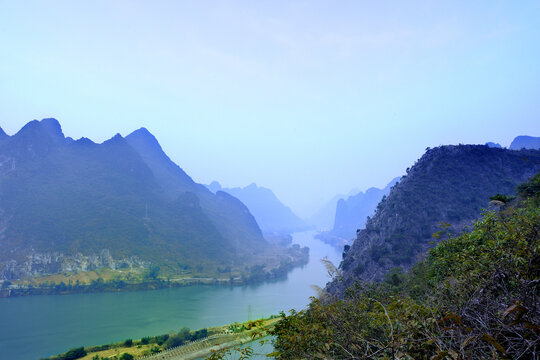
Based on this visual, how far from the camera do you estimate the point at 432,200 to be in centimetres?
3862

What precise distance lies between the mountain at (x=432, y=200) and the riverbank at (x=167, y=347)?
13.2 meters

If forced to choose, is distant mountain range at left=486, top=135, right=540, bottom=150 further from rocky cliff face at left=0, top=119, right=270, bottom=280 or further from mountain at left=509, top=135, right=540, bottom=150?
rocky cliff face at left=0, top=119, right=270, bottom=280

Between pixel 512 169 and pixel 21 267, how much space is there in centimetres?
9122

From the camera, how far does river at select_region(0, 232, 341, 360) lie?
31.0 metres

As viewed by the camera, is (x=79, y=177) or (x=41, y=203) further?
(x=79, y=177)

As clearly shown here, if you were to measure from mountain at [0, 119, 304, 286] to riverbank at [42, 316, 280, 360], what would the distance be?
124 feet

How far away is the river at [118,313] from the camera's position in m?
31.0

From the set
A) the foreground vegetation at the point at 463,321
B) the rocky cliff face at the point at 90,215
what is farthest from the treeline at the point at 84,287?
the foreground vegetation at the point at 463,321

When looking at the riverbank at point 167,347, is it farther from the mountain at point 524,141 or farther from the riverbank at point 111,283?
the mountain at point 524,141

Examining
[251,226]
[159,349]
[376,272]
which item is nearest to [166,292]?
[159,349]

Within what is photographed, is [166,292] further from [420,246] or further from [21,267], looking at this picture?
[420,246]

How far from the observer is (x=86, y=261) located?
2435 inches

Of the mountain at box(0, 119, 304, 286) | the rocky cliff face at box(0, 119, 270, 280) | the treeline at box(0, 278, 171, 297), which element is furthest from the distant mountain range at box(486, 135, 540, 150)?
the treeline at box(0, 278, 171, 297)

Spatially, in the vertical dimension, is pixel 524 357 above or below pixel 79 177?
below
